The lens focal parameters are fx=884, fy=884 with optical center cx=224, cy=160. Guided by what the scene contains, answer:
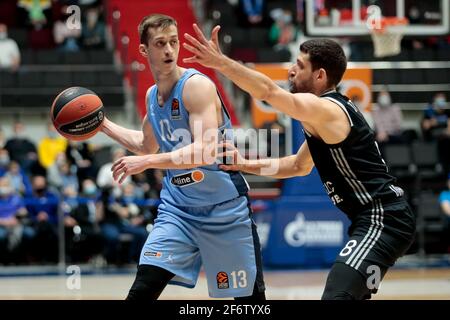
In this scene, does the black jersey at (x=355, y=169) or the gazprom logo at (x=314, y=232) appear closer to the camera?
the black jersey at (x=355, y=169)

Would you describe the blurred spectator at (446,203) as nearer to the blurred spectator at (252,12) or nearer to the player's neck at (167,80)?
the blurred spectator at (252,12)

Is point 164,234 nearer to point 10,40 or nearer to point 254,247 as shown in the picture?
point 254,247

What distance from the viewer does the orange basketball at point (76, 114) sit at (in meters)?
5.47

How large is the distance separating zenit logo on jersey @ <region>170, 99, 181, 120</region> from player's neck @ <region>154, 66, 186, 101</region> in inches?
3.5

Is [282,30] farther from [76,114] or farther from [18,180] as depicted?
[76,114]

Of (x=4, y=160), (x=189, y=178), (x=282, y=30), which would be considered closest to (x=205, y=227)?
(x=189, y=178)

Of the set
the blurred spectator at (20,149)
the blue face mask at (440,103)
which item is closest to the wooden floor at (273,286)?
the blurred spectator at (20,149)

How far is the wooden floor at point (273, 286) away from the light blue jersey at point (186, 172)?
3.33 m

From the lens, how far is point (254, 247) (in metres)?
5.41

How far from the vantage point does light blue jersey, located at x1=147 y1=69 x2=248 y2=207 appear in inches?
211

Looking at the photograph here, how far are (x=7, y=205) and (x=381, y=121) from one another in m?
6.32

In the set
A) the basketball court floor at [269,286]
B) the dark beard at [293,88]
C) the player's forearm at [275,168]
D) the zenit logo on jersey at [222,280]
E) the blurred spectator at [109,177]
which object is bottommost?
the basketball court floor at [269,286]

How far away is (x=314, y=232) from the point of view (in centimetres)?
1197
